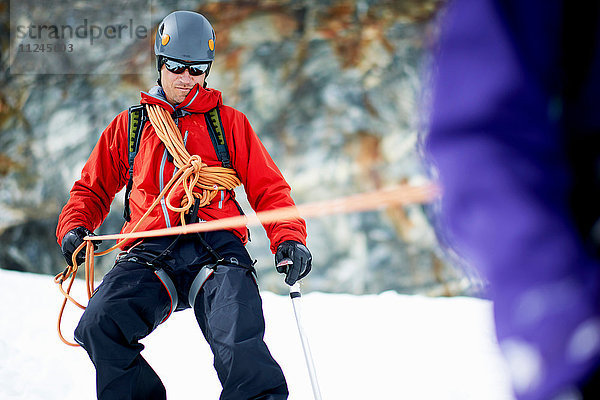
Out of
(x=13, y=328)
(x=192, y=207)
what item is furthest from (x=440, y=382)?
(x=13, y=328)

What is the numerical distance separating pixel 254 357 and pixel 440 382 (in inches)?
54.1

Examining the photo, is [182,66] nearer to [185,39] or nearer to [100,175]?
[185,39]

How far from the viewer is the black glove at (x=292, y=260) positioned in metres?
1.87

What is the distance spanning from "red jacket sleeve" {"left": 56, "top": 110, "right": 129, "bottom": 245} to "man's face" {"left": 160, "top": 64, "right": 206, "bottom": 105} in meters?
0.21

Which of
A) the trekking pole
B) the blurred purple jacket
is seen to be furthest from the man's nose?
the blurred purple jacket

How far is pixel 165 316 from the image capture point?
73.5 inches

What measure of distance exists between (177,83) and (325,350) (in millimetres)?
1715

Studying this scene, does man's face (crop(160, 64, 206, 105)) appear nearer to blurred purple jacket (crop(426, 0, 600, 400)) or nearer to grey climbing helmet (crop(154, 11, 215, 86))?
grey climbing helmet (crop(154, 11, 215, 86))

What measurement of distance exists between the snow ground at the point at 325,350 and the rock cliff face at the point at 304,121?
2.07 meters

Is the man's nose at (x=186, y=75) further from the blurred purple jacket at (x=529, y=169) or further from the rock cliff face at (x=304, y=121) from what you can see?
the rock cliff face at (x=304, y=121)

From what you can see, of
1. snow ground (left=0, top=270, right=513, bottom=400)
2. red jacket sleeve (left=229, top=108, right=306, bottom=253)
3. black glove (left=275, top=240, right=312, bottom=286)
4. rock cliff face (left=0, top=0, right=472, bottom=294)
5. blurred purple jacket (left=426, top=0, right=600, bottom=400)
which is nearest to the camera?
blurred purple jacket (left=426, top=0, right=600, bottom=400)

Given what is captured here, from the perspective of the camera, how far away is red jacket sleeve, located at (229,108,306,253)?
1.98 meters

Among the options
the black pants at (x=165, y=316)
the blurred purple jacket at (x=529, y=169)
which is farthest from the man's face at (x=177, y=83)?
the blurred purple jacket at (x=529, y=169)

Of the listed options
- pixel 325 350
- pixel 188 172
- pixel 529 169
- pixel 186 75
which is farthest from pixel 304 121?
pixel 529 169
